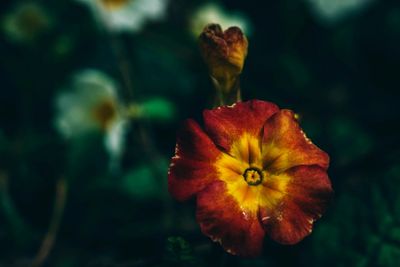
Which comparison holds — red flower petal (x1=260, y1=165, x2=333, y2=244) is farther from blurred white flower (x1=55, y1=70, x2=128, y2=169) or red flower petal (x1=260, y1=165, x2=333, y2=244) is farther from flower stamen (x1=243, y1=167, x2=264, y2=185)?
blurred white flower (x1=55, y1=70, x2=128, y2=169)

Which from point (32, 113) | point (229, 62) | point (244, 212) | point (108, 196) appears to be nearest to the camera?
point (244, 212)

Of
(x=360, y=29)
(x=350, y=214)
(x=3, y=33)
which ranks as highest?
(x=3, y=33)

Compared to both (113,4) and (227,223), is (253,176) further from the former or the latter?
(113,4)

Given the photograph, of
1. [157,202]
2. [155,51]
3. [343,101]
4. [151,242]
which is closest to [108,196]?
[157,202]

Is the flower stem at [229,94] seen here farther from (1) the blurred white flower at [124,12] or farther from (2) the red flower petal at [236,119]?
(1) the blurred white flower at [124,12]

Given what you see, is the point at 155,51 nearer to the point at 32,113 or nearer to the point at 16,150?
the point at 32,113

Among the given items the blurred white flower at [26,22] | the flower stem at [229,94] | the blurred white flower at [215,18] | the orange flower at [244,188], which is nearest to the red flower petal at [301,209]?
the orange flower at [244,188]
